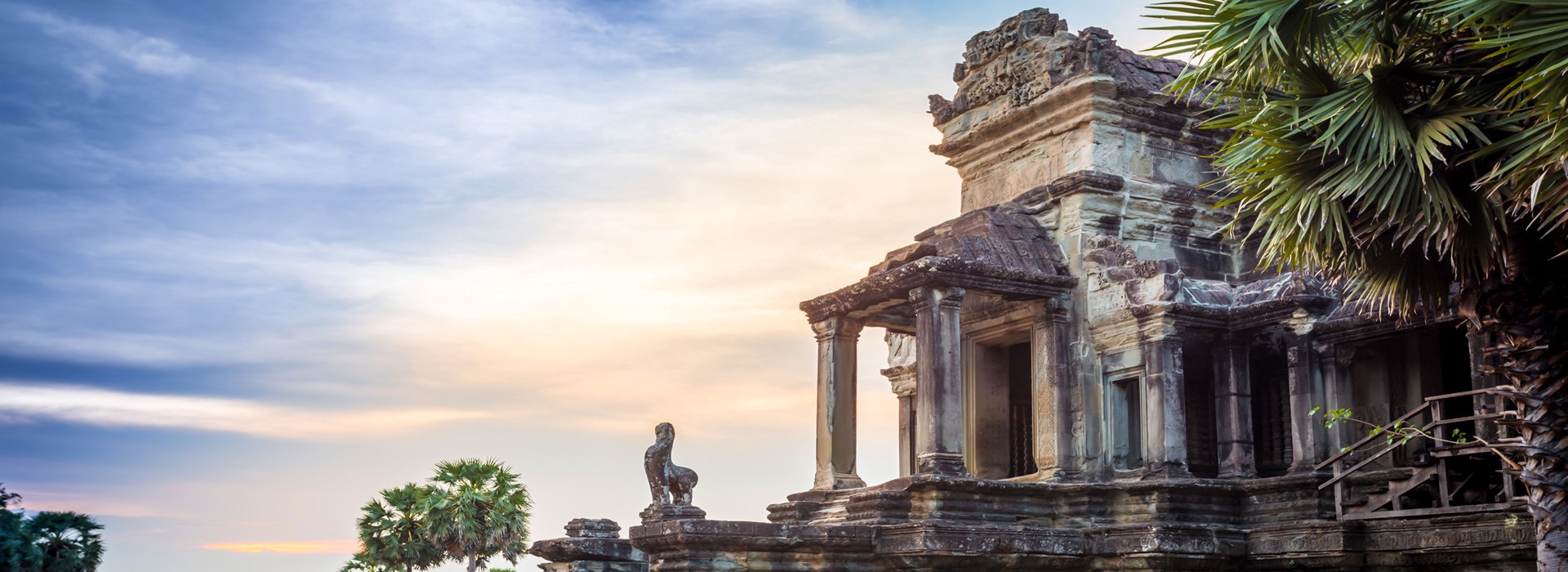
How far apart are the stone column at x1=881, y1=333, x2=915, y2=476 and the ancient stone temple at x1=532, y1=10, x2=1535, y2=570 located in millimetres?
2591

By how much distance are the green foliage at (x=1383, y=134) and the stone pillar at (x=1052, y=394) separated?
22.7ft

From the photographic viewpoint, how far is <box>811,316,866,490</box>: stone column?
21047mm

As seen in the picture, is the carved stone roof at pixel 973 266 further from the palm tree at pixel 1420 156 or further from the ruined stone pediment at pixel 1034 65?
the palm tree at pixel 1420 156

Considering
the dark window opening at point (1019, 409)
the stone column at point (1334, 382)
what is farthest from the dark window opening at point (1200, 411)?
the dark window opening at point (1019, 409)

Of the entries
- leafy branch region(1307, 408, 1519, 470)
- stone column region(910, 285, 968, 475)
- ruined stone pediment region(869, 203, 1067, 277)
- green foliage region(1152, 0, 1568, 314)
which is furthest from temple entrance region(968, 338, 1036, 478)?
green foliage region(1152, 0, 1568, 314)

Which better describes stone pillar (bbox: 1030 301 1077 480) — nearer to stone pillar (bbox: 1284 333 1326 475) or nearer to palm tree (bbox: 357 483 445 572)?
stone pillar (bbox: 1284 333 1326 475)

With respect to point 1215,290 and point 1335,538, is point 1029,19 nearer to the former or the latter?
point 1215,290

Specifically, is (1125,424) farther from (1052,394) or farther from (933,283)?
(933,283)

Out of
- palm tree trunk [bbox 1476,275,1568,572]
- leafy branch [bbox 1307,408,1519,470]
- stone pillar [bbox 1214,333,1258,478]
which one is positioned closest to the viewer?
palm tree trunk [bbox 1476,275,1568,572]

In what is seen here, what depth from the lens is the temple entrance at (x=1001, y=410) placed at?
22016 mm

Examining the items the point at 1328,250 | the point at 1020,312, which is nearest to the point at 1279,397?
the point at 1020,312

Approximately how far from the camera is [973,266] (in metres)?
19.5

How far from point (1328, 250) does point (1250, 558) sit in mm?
5416

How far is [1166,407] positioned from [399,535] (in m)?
17.3
